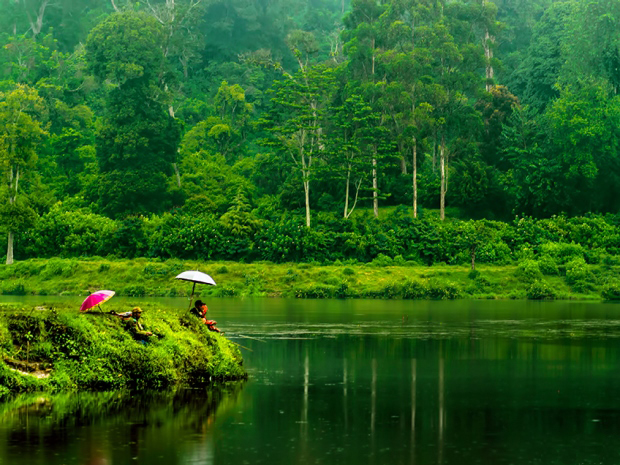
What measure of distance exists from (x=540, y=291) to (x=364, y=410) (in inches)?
1547

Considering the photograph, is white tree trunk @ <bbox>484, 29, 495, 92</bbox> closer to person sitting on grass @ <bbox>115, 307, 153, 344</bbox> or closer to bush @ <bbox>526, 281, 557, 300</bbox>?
bush @ <bbox>526, 281, 557, 300</bbox>

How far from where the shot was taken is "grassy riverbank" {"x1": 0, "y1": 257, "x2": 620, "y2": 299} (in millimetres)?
56156

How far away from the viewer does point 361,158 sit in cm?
6675

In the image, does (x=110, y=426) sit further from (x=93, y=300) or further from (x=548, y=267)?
(x=548, y=267)

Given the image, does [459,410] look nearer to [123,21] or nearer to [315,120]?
[315,120]

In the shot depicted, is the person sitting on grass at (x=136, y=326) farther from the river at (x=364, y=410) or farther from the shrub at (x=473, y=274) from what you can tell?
the shrub at (x=473, y=274)

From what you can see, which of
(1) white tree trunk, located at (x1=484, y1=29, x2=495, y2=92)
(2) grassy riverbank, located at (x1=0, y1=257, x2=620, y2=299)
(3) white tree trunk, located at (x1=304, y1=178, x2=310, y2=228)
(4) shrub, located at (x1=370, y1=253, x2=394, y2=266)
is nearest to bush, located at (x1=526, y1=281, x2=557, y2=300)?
(2) grassy riverbank, located at (x1=0, y1=257, x2=620, y2=299)

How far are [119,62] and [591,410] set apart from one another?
193 ft

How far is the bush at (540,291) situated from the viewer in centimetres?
5600

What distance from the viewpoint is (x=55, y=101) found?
3209 inches

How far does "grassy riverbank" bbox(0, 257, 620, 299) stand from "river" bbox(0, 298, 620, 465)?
904 inches

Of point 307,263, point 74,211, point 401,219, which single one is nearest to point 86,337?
point 307,263

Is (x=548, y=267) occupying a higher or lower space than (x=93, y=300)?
higher

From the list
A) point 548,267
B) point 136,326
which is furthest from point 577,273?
point 136,326
